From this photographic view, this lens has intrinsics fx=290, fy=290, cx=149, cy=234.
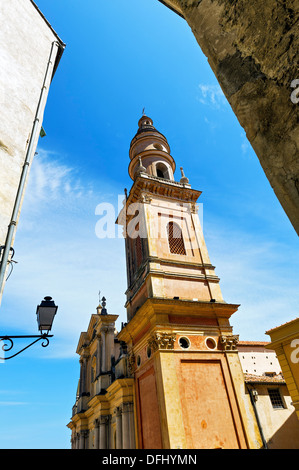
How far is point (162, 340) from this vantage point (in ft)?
40.5

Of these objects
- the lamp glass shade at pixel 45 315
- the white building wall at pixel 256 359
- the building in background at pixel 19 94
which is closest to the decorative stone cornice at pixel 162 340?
the lamp glass shade at pixel 45 315

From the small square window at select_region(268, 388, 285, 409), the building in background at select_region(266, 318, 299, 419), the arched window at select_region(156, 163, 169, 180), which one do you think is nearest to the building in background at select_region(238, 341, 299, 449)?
the small square window at select_region(268, 388, 285, 409)

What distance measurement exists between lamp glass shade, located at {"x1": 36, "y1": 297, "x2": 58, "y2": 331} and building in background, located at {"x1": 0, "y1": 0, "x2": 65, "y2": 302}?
3.91 feet

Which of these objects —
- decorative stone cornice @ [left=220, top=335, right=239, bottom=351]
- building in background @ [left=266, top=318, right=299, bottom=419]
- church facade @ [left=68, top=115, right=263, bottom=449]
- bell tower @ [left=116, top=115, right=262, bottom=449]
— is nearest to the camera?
bell tower @ [left=116, top=115, right=262, bottom=449]

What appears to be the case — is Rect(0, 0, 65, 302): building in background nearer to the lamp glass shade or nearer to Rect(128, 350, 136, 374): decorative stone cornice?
the lamp glass shade

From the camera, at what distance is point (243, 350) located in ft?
83.4

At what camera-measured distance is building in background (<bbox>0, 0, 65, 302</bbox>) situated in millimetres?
4082

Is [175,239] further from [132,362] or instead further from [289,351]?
[289,351]

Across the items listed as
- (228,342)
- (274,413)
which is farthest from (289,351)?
(274,413)

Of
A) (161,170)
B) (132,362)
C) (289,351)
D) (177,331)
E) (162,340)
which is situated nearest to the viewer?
(162,340)

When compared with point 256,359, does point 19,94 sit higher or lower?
lower

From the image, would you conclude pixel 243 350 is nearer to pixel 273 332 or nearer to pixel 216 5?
pixel 273 332

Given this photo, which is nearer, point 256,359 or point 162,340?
point 162,340

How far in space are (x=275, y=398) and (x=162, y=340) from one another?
657 cm
